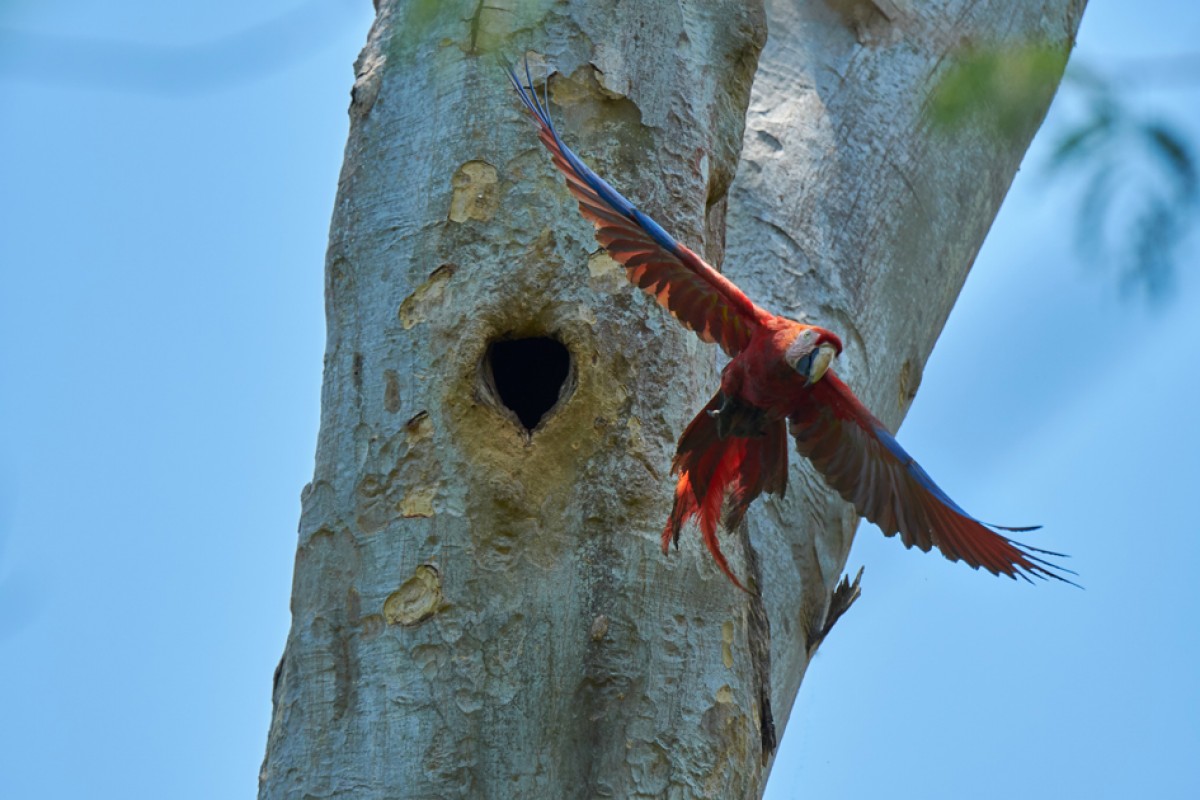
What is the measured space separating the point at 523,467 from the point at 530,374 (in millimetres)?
391

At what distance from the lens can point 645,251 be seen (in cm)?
280

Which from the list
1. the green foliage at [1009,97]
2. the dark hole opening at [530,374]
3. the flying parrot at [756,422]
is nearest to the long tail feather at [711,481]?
the flying parrot at [756,422]

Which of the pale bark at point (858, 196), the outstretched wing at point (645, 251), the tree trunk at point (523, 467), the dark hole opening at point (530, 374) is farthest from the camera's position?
the pale bark at point (858, 196)

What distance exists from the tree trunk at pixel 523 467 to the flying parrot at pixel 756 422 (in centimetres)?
6

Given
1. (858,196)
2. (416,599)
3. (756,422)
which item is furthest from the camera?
(858,196)

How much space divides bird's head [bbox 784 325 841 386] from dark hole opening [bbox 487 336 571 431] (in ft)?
1.43

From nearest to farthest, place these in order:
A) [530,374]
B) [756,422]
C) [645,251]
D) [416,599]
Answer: [416,599] < [645,251] < [756,422] < [530,374]

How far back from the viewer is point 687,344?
9.62 feet

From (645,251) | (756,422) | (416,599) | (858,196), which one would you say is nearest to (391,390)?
(416,599)

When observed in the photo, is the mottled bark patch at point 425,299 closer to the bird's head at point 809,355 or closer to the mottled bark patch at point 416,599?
the mottled bark patch at point 416,599

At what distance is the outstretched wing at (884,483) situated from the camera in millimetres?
2934

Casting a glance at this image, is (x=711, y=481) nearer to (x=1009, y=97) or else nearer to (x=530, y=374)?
(x=530, y=374)

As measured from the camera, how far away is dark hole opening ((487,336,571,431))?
3.03 meters

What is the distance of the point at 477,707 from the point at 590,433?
52cm
